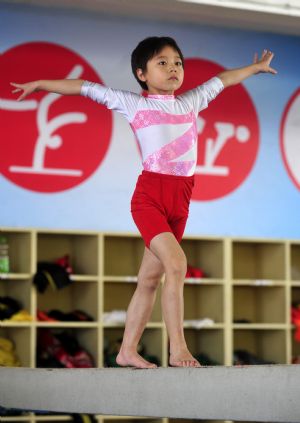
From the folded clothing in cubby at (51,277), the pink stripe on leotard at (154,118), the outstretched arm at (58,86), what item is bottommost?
the folded clothing in cubby at (51,277)

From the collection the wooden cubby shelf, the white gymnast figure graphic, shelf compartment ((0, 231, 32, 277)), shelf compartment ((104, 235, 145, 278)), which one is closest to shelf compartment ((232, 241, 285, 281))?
the wooden cubby shelf

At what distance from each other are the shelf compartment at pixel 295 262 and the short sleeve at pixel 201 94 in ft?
13.6

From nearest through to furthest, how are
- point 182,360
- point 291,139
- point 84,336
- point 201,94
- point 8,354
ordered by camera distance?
point 182,360, point 201,94, point 8,354, point 84,336, point 291,139

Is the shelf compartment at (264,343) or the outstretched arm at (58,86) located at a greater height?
the outstretched arm at (58,86)

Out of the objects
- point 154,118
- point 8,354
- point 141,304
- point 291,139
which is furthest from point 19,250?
point 154,118

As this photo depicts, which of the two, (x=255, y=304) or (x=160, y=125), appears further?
(x=255, y=304)

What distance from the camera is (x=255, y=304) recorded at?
28.2ft

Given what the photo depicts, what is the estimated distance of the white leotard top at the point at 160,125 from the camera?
4.34 meters

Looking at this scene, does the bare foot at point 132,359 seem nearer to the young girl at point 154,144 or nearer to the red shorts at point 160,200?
the young girl at point 154,144

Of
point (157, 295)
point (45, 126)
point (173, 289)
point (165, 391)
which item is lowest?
point (165, 391)

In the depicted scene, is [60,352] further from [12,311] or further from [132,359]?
[132,359]

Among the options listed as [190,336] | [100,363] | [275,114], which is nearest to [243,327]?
[190,336]

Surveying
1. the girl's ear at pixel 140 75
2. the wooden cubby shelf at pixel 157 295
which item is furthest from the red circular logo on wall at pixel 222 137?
the girl's ear at pixel 140 75

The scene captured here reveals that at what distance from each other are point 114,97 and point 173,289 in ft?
2.96
